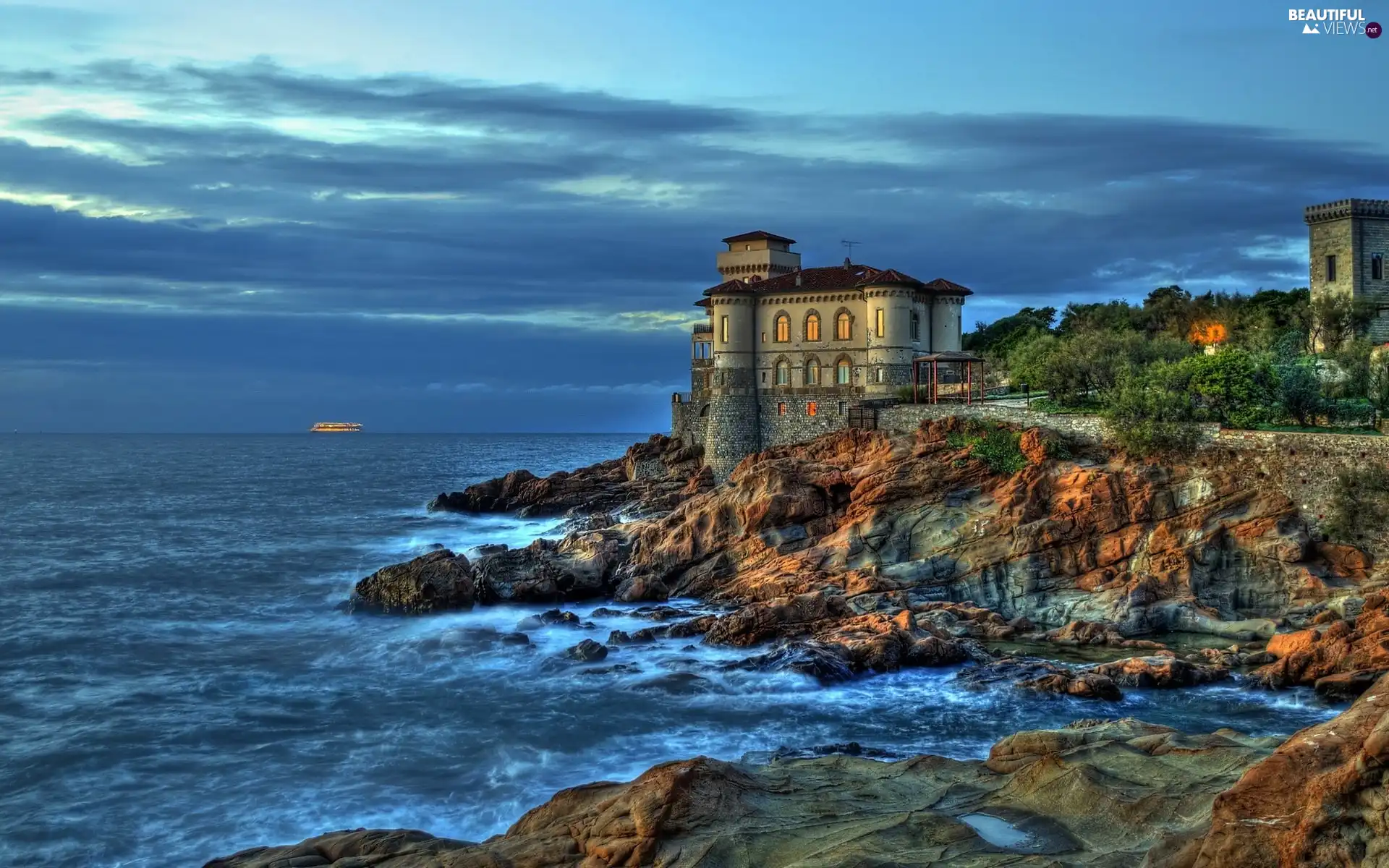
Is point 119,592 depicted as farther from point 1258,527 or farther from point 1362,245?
point 1362,245

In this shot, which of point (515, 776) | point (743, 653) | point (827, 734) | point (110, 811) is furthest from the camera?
point (743, 653)

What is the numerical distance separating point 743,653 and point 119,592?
30352 mm

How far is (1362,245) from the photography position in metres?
64.1

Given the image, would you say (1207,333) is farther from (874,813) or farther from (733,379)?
(874,813)

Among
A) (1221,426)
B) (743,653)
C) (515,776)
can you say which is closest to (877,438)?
(1221,426)

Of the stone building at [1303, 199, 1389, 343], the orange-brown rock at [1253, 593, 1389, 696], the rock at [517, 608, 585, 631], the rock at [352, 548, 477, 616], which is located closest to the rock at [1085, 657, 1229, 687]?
the orange-brown rock at [1253, 593, 1389, 696]

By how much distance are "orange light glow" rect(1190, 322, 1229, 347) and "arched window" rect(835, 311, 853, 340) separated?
82.5 ft

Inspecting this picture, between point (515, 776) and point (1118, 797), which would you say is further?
point (515, 776)

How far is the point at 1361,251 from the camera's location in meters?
64.1

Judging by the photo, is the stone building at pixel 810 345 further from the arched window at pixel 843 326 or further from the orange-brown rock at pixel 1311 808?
the orange-brown rock at pixel 1311 808

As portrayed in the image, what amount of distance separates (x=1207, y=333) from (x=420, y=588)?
5800 centimetres

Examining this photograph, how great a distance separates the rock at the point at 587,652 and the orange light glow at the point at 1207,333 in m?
52.7

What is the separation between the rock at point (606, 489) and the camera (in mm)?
64312

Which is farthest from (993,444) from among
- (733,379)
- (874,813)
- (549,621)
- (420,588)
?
(874,813)
